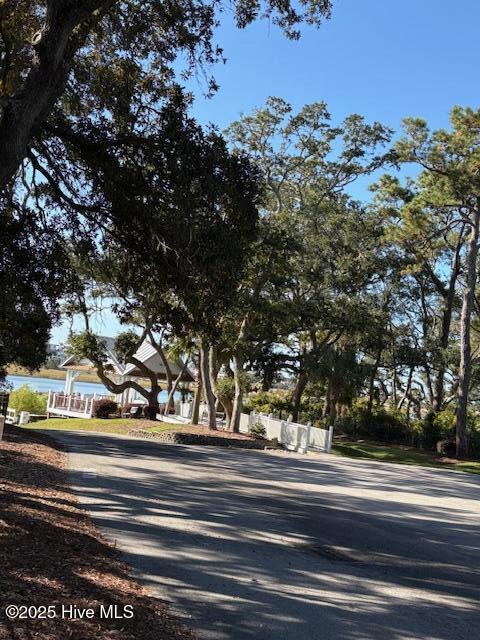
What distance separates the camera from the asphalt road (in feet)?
17.0

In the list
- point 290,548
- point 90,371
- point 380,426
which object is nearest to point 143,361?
Answer: point 90,371

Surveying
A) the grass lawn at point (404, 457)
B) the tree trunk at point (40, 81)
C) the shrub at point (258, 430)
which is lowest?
the grass lawn at point (404, 457)

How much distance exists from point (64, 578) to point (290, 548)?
11.2ft

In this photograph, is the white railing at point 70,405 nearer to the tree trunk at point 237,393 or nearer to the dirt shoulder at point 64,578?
the tree trunk at point 237,393

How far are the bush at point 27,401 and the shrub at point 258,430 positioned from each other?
16.9 m

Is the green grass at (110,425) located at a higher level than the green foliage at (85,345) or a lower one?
lower

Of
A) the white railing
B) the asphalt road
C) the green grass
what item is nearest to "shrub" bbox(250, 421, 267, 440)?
the green grass

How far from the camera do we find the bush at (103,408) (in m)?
34.8

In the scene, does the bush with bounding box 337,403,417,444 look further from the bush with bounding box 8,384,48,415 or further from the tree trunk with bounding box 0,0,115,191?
the tree trunk with bounding box 0,0,115,191

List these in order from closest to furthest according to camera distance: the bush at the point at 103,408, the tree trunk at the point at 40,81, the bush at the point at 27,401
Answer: the tree trunk at the point at 40,81 → the bush at the point at 103,408 → the bush at the point at 27,401

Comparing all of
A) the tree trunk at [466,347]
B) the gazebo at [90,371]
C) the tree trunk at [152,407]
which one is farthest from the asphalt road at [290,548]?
the gazebo at [90,371]

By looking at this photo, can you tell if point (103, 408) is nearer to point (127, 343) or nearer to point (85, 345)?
point (127, 343)

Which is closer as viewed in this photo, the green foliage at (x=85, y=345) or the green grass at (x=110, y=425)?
the green grass at (x=110, y=425)

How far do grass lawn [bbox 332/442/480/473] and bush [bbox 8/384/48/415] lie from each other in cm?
2068
